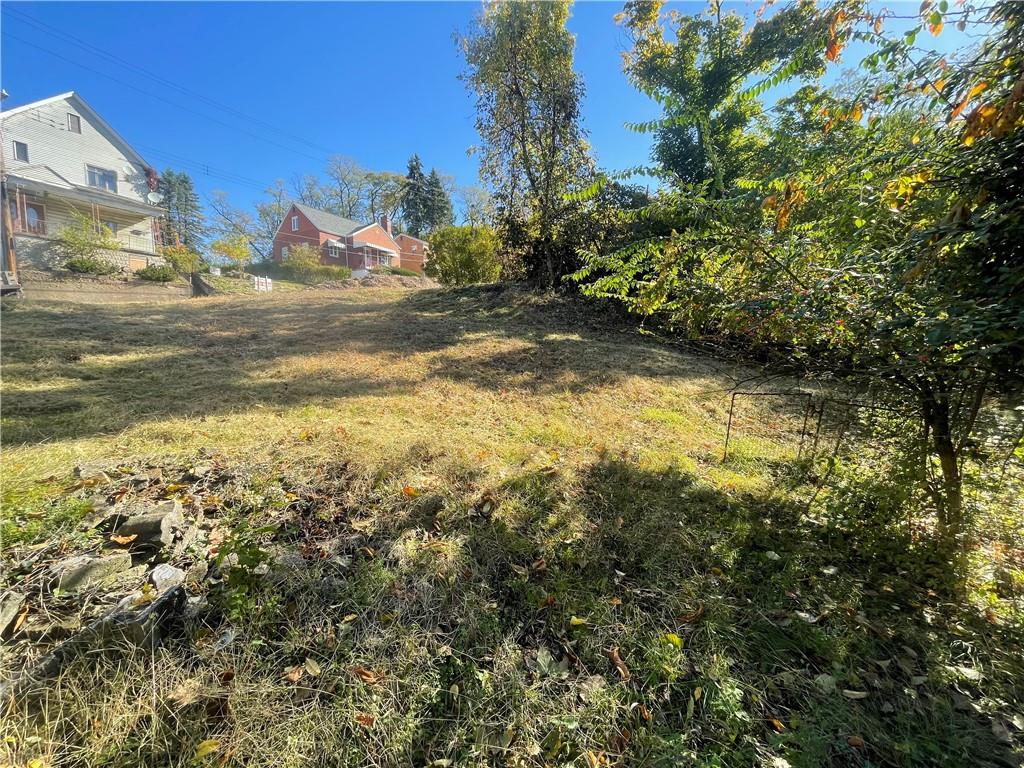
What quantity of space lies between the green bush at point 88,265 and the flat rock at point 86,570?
61.4ft

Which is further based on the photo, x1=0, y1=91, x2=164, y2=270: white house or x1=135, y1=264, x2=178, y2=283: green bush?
x1=0, y1=91, x2=164, y2=270: white house

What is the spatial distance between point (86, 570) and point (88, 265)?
18803 mm

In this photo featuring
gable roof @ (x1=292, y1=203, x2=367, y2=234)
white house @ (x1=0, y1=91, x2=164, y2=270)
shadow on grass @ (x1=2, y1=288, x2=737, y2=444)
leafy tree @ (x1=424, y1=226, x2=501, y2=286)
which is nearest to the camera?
shadow on grass @ (x1=2, y1=288, x2=737, y2=444)

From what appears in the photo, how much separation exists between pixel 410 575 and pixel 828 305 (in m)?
2.30

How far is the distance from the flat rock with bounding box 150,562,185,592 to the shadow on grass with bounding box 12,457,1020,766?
0.20m

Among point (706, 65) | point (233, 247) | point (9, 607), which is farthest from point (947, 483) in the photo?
point (233, 247)

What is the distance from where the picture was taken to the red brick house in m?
28.8

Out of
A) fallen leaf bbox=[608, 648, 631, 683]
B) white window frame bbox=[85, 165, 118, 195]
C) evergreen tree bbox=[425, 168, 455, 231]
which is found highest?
evergreen tree bbox=[425, 168, 455, 231]

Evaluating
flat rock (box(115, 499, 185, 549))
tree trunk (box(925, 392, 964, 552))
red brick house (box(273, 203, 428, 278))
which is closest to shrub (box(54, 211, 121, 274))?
red brick house (box(273, 203, 428, 278))

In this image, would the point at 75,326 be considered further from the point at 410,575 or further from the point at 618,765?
the point at 618,765

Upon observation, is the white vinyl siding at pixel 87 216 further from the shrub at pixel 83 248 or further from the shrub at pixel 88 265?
the shrub at pixel 88 265

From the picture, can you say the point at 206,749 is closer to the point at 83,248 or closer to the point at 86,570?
the point at 86,570

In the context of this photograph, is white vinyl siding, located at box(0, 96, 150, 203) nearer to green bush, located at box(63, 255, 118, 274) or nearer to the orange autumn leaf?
green bush, located at box(63, 255, 118, 274)

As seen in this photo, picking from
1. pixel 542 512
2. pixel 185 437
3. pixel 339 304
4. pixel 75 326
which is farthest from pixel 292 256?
pixel 542 512
